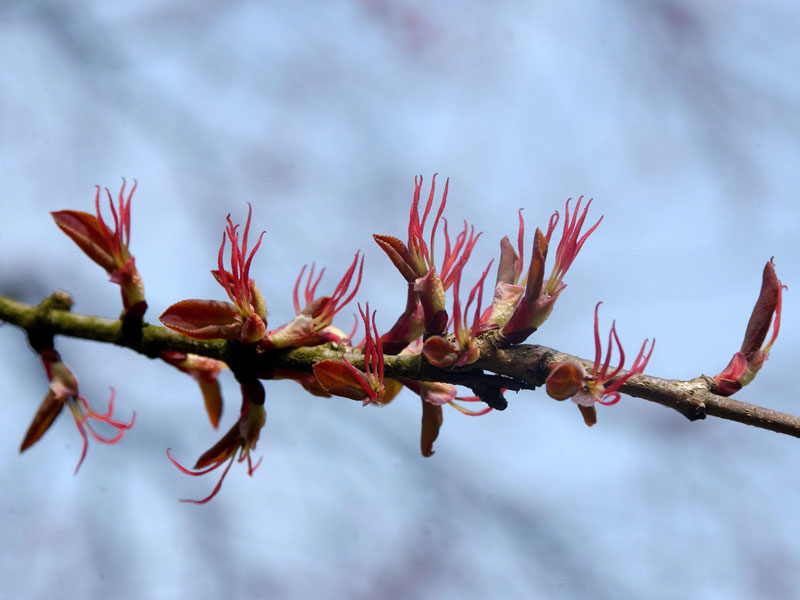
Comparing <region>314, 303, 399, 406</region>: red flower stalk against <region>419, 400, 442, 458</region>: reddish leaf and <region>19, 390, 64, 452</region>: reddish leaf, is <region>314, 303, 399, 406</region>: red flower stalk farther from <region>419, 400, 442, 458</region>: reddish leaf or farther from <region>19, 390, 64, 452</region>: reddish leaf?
<region>19, 390, 64, 452</region>: reddish leaf

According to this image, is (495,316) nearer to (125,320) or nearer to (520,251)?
(520,251)

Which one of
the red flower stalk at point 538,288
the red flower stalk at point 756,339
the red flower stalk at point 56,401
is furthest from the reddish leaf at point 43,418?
the red flower stalk at point 756,339

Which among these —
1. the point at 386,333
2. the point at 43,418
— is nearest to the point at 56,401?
the point at 43,418

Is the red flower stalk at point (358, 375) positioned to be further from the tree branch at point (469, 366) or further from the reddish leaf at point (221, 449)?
the reddish leaf at point (221, 449)

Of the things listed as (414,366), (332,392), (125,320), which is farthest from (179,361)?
(414,366)

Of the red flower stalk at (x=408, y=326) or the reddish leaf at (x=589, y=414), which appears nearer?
the reddish leaf at (x=589, y=414)
